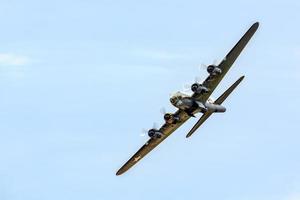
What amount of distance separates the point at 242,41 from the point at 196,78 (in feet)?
33.5

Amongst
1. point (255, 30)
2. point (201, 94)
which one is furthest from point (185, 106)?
point (255, 30)

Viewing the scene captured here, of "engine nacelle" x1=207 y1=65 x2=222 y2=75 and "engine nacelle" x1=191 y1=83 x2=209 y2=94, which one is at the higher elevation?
"engine nacelle" x1=207 y1=65 x2=222 y2=75

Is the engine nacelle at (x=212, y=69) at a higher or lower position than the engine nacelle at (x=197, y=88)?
higher

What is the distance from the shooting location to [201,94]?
19962cm

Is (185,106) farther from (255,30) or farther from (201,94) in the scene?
(255,30)

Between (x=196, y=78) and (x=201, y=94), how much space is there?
2.89 metres

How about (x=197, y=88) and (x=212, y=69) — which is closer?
(x=212, y=69)

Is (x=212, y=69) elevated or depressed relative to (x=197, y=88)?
elevated

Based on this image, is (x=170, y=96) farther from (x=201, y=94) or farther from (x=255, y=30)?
(x=255, y=30)

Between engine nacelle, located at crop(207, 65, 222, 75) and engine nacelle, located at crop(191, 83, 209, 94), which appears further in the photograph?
engine nacelle, located at crop(191, 83, 209, 94)

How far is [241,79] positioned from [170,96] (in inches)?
505

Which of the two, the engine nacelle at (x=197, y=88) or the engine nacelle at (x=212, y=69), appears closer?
the engine nacelle at (x=212, y=69)

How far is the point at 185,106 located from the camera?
199 metres

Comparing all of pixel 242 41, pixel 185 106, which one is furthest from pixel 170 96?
pixel 242 41
